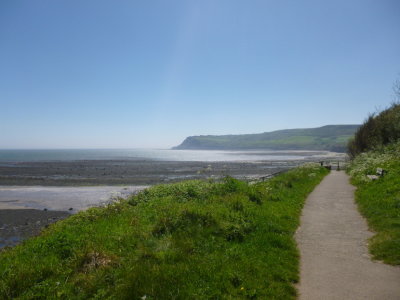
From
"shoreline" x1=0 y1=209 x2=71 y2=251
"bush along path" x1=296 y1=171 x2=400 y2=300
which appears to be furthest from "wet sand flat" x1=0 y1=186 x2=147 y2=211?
"bush along path" x1=296 y1=171 x2=400 y2=300

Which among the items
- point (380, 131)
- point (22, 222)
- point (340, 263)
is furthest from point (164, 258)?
point (380, 131)

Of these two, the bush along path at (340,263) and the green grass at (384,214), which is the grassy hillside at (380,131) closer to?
Result: the green grass at (384,214)

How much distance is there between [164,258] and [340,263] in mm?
5083

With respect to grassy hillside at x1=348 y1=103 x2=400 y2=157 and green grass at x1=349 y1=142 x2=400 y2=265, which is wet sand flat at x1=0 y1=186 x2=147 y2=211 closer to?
green grass at x1=349 y1=142 x2=400 y2=265

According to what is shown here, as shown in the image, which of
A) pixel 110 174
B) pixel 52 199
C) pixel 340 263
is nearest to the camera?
pixel 340 263

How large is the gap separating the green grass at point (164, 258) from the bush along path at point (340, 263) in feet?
1.51

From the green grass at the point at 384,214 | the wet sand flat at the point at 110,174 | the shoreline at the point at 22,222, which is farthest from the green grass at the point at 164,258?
the wet sand flat at the point at 110,174

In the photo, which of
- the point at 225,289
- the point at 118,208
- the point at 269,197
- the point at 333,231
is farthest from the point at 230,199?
the point at 225,289

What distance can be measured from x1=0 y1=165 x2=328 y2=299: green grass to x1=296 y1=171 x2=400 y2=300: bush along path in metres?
0.46

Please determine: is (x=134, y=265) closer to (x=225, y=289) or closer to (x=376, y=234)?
(x=225, y=289)

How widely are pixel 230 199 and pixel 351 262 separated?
6824 mm

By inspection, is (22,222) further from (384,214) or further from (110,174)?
(110,174)

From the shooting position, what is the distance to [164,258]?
7.54m

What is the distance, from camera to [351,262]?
25.7 feet
